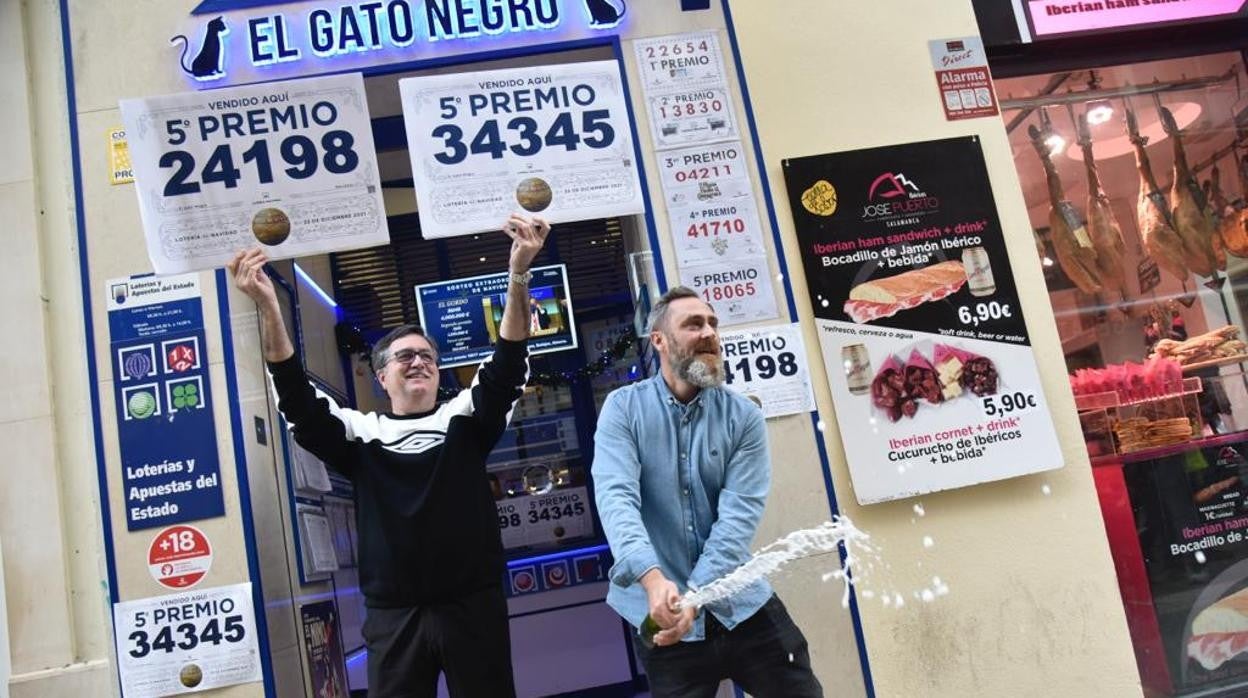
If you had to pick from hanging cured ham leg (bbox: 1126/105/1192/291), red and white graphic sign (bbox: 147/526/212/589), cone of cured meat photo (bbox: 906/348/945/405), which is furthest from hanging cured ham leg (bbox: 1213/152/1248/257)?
red and white graphic sign (bbox: 147/526/212/589)

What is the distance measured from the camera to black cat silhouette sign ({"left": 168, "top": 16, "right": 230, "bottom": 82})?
169 inches

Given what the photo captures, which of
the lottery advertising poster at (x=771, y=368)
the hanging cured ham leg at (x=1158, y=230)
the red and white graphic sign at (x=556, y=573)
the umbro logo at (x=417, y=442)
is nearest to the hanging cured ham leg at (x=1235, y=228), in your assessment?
the hanging cured ham leg at (x=1158, y=230)

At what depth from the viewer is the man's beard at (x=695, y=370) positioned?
10.2 ft

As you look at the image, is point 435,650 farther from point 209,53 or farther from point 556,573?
point 209,53

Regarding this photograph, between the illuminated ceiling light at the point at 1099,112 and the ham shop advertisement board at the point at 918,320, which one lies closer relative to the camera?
the ham shop advertisement board at the point at 918,320

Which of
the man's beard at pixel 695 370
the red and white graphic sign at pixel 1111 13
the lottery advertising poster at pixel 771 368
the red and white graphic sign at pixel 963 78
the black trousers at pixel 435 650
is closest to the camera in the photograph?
the man's beard at pixel 695 370

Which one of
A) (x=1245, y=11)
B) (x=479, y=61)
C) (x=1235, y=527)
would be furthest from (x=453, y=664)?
(x=1245, y=11)

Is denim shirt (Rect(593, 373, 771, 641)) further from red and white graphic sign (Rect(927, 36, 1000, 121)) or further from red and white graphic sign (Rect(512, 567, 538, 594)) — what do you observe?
red and white graphic sign (Rect(512, 567, 538, 594))

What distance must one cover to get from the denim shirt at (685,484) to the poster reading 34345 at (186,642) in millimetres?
1723

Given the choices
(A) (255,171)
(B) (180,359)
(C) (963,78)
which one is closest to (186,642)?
Answer: (B) (180,359)

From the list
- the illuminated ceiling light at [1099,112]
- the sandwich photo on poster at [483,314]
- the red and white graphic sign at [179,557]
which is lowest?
the red and white graphic sign at [179,557]

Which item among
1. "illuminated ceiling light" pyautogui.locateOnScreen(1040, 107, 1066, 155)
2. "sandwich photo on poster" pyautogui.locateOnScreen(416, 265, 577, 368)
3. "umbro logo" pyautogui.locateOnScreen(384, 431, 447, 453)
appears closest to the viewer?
"umbro logo" pyautogui.locateOnScreen(384, 431, 447, 453)

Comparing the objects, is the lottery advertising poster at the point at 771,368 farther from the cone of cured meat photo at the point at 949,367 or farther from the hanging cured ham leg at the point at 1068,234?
the hanging cured ham leg at the point at 1068,234

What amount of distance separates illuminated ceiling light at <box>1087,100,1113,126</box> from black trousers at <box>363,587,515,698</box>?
437 centimetres
